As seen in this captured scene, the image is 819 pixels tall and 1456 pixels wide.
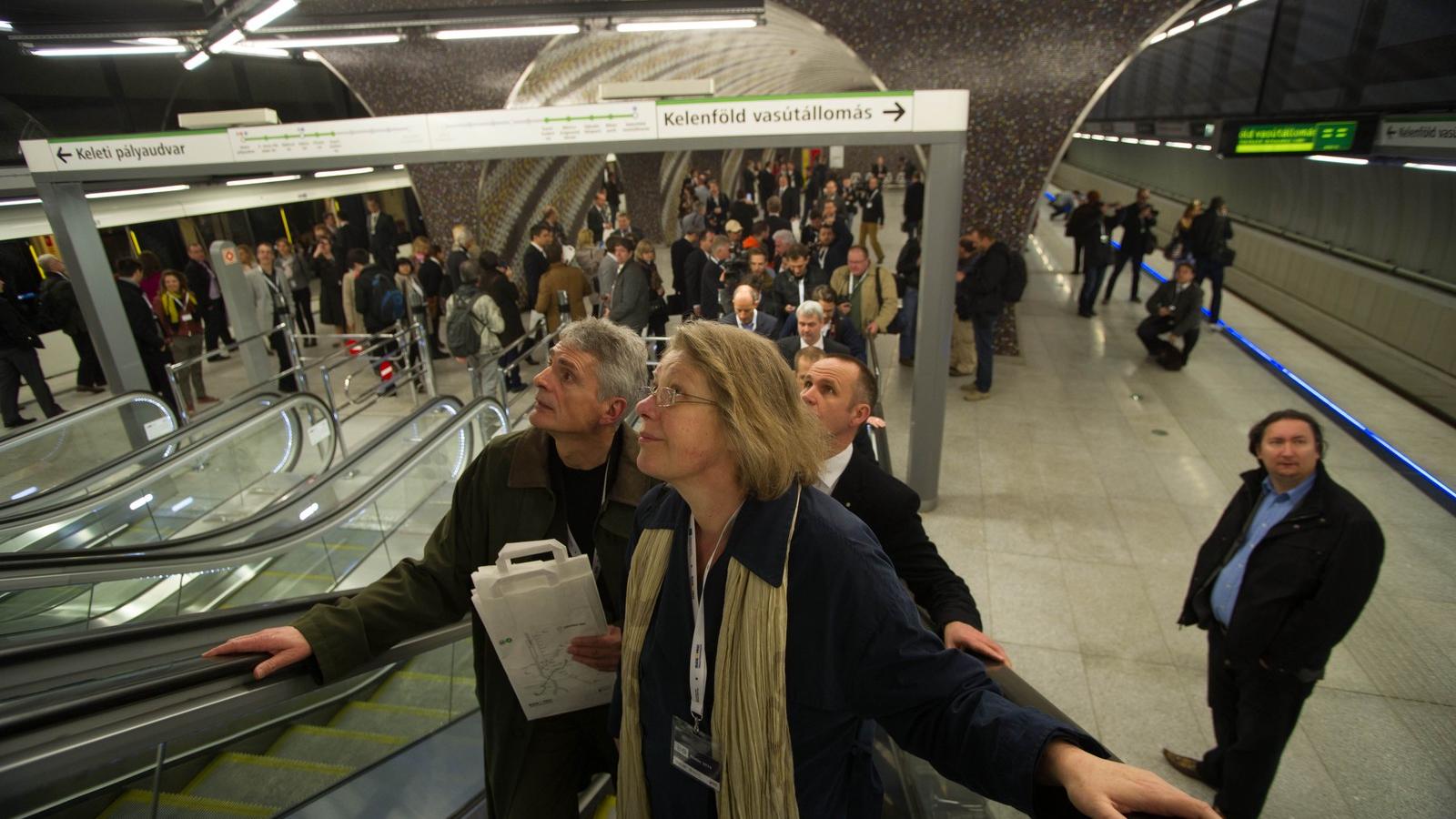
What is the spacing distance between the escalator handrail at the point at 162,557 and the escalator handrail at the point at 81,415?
2625 mm

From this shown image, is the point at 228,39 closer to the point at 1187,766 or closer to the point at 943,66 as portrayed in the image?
the point at 943,66

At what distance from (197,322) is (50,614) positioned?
22.3ft

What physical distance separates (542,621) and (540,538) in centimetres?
28

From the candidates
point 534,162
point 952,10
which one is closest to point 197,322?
point 534,162

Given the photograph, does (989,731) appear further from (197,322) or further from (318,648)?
(197,322)

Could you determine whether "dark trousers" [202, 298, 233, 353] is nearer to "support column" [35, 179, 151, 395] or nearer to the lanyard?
"support column" [35, 179, 151, 395]

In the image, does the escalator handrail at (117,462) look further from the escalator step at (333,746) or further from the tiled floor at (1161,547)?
the tiled floor at (1161,547)

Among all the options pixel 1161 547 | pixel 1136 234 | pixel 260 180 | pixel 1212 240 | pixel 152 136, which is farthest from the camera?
pixel 260 180

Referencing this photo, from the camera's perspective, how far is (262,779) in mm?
2170

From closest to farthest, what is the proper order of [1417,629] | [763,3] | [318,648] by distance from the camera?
[318,648], [1417,629], [763,3]

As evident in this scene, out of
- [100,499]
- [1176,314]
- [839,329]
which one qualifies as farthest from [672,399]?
[1176,314]

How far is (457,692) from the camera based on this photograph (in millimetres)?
3076

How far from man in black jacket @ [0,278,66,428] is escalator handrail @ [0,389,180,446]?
195 centimetres

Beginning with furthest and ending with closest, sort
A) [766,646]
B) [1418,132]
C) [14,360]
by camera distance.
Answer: [14,360]
[1418,132]
[766,646]
